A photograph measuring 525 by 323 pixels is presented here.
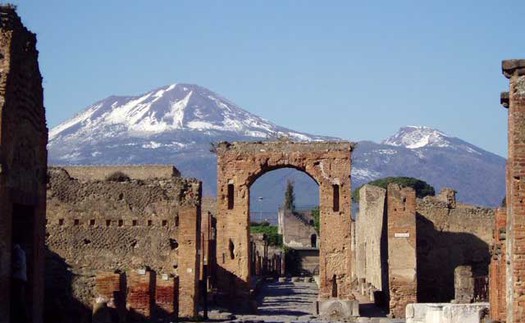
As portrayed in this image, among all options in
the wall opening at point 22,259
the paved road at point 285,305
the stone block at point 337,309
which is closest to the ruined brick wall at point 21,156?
the wall opening at point 22,259

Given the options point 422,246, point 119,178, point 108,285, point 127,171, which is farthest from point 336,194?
point 127,171

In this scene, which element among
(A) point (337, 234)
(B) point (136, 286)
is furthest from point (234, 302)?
(B) point (136, 286)

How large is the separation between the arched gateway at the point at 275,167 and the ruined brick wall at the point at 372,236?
1.28 metres

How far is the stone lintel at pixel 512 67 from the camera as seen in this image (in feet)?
42.7

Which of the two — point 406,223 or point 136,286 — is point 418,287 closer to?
point 406,223

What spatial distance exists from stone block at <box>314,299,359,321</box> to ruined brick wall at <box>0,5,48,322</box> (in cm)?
1391

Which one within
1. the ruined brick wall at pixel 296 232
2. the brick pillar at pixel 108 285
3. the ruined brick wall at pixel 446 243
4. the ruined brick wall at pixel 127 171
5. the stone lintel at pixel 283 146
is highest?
the ruined brick wall at pixel 127 171

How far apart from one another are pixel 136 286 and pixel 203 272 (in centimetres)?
693

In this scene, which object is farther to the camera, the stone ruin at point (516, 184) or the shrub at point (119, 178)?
the shrub at point (119, 178)

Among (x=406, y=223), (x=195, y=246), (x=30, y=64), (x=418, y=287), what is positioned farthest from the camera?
(x=418, y=287)

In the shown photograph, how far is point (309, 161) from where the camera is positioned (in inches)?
1353

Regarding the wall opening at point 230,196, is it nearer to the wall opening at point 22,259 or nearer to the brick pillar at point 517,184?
the wall opening at point 22,259

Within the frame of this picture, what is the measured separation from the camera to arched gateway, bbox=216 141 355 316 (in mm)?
33688

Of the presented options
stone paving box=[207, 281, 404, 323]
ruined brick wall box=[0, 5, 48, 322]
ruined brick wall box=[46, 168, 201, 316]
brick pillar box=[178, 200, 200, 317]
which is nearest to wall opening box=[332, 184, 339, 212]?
stone paving box=[207, 281, 404, 323]
